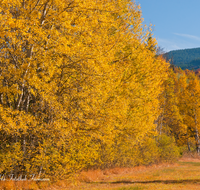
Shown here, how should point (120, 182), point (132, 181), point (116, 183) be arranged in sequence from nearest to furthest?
point (116, 183) → point (120, 182) → point (132, 181)

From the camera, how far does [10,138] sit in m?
7.85

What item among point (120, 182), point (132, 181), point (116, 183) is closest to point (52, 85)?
point (116, 183)

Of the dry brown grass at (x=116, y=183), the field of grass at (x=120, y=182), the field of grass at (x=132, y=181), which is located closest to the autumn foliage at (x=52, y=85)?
the dry brown grass at (x=116, y=183)

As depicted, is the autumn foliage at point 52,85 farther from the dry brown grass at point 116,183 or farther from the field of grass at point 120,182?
the field of grass at point 120,182

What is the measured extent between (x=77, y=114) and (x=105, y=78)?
158 cm

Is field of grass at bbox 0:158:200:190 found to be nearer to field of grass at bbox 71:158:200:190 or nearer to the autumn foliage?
field of grass at bbox 71:158:200:190

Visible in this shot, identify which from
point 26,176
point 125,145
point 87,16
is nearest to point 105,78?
point 87,16

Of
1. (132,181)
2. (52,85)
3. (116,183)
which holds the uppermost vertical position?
(52,85)

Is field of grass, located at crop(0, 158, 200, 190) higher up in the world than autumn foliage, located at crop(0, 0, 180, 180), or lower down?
lower down

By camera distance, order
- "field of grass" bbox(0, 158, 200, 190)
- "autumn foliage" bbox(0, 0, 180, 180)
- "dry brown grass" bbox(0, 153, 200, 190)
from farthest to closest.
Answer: "field of grass" bbox(0, 158, 200, 190) → "dry brown grass" bbox(0, 153, 200, 190) → "autumn foliage" bbox(0, 0, 180, 180)

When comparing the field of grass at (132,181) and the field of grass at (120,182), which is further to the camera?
the field of grass at (132,181)

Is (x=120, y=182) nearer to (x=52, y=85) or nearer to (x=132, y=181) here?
(x=132, y=181)

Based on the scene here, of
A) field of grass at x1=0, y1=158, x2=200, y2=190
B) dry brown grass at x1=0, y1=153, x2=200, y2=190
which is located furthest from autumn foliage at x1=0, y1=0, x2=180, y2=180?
field of grass at x1=0, y1=158, x2=200, y2=190

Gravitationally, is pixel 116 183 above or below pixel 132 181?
above
